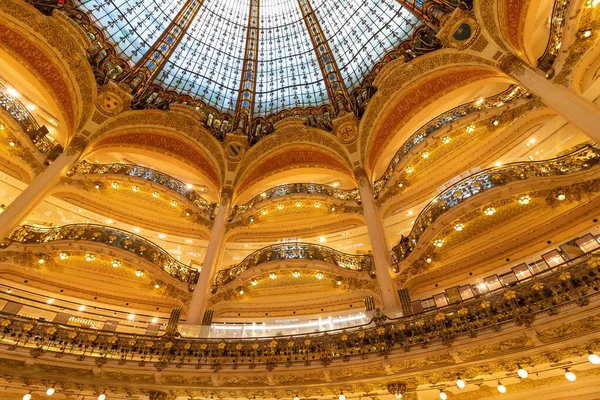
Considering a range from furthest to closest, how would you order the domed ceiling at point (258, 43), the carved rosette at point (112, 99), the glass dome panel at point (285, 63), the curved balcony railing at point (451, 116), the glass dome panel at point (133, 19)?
the glass dome panel at point (285, 63)
the domed ceiling at point (258, 43)
the glass dome panel at point (133, 19)
the carved rosette at point (112, 99)
the curved balcony railing at point (451, 116)

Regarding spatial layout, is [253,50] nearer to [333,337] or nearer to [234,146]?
[234,146]

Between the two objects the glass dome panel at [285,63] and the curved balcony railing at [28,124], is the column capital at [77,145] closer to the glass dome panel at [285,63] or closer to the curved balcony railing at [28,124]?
the curved balcony railing at [28,124]

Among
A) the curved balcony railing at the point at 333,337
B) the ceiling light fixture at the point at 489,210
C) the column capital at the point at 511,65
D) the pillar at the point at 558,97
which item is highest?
the column capital at the point at 511,65

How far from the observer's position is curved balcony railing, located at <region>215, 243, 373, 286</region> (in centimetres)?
1133

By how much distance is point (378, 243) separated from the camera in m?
11.2

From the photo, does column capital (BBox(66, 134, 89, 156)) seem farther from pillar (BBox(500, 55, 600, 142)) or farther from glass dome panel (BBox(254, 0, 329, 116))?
pillar (BBox(500, 55, 600, 142))

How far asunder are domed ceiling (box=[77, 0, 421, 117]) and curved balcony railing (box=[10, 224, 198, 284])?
866cm

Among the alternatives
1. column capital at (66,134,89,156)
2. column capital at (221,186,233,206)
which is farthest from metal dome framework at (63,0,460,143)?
column capital at (221,186,233,206)

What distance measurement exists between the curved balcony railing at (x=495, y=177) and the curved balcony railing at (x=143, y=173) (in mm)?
8767

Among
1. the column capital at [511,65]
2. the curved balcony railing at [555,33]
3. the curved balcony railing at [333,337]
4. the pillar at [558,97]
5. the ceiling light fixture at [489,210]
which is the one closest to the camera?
the curved balcony railing at [333,337]

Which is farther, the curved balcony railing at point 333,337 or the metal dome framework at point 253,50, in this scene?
the metal dome framework at point 253,50

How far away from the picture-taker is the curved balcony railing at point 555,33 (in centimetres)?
947

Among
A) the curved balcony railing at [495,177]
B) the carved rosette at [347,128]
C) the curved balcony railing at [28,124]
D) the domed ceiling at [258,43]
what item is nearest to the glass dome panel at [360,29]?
the domed ceiling at [258,43]

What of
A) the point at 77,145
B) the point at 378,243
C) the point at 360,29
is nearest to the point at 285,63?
the point at 360,29
